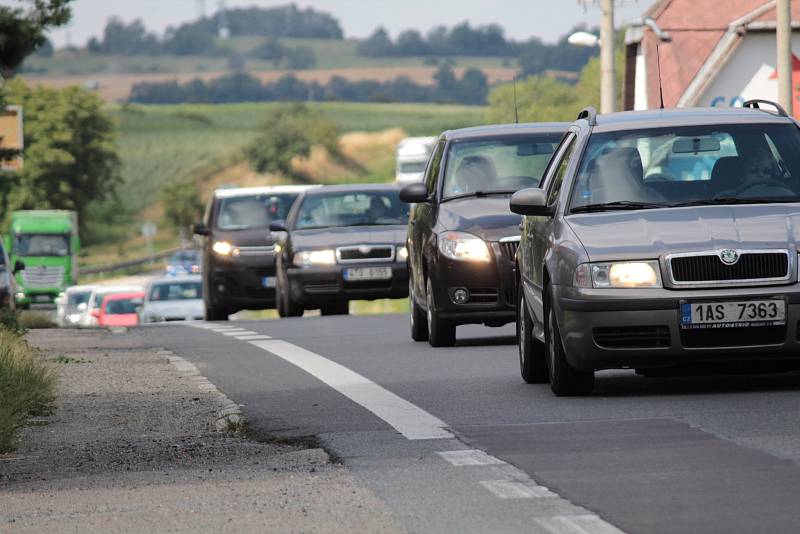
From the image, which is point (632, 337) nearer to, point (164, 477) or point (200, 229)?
point (164, 477)

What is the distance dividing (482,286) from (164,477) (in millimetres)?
8700

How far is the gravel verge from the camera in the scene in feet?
26.2

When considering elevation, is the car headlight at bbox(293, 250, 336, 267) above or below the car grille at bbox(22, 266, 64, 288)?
above

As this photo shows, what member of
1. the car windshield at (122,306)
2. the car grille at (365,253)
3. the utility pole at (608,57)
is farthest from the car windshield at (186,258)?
the car grille at (365,253)

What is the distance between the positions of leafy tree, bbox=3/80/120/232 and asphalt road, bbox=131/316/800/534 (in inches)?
4569

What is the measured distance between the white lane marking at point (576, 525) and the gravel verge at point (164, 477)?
0.56 m

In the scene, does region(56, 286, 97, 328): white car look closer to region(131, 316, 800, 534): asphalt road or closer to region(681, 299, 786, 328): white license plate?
region(131, 316, 800, 534): asphalt road

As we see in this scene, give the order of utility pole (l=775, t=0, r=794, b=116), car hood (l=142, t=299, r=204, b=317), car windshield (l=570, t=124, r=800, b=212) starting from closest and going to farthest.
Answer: car windshield (l=570, t=124, r=800, b=212) < utility pole (l=775, t=0, r=794, b=116) < car hood (l=142, t=299, r=204, b=317)

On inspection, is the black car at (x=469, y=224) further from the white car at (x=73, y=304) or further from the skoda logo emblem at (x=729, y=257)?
the white car at (x=73, y=304)

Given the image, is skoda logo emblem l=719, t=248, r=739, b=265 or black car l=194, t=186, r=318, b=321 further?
black car l=194, t=186, r=318, b=321

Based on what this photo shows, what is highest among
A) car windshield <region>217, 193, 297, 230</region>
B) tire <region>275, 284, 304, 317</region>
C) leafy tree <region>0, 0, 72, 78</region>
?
leafy tree <region>0, 0, 72, 78</region>

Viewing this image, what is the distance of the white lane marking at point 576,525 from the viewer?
730 cm

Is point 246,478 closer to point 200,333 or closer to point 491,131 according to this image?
point 491,131

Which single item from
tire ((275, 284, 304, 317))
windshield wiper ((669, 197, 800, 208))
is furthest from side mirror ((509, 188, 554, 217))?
tire ((275, 284, 304, 317))
